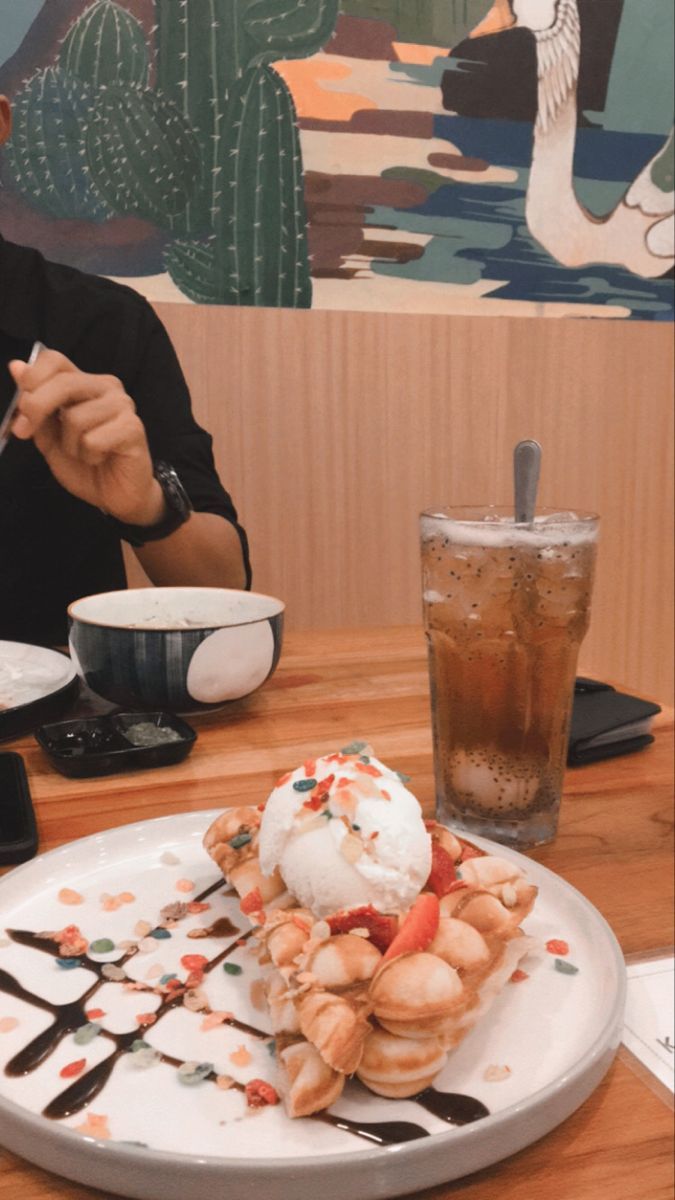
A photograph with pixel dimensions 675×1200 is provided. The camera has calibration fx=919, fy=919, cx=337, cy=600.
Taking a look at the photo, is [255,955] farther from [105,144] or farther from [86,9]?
[86,9]

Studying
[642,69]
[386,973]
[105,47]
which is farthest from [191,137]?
[386,973]

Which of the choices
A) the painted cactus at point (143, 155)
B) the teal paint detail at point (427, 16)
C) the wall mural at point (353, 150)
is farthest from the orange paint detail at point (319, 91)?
the painted cactus at point (143, 155)

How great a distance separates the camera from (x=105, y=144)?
194 cm

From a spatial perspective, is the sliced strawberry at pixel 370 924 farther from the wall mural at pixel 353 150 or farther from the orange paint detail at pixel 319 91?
the orange paint detail at pixel 319 91

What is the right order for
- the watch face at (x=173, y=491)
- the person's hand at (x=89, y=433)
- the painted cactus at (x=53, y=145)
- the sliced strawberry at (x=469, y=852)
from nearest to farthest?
the sliced strawberry at (x=469, y=852) → the person's hand at (x=89, y=433) → the watch face at (x=173, y=491) → the painted cactus at (x=53, y=145)

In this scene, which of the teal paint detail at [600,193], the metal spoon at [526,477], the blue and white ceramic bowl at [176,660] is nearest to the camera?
the metal spoon at [526,477]

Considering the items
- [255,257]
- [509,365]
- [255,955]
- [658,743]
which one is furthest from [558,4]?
[255,955]

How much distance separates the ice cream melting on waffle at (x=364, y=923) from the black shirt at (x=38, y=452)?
119 cm

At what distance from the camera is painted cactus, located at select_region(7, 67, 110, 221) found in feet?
6.15

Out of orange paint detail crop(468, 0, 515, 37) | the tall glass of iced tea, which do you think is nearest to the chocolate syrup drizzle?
the tall glass of iced tea

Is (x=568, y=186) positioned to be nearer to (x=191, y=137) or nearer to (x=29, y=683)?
(x=191, y=137)

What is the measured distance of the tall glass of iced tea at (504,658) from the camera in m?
0.68

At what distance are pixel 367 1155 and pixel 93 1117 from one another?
0.38 ft

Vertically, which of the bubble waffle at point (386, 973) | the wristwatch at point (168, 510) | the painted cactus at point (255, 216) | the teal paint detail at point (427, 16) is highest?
the teal paint detail at point (427, 16)
